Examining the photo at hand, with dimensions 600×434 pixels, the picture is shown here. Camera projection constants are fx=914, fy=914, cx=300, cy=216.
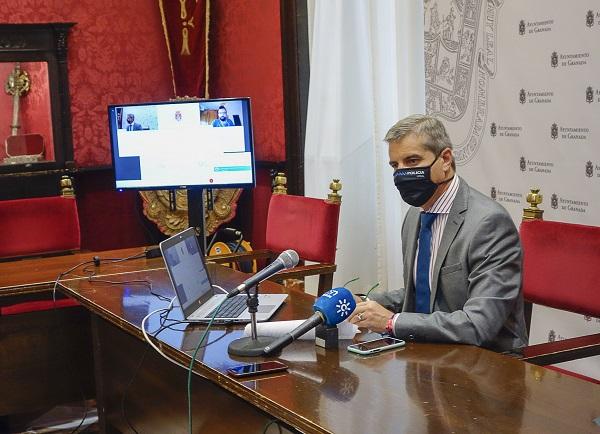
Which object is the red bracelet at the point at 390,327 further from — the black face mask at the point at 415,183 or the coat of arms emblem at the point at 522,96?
the coat of arms emblem at the point at 522,96

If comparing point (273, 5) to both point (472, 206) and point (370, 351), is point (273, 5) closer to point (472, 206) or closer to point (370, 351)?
point (472, 206)

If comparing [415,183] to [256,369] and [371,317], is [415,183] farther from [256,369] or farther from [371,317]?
[256,369]

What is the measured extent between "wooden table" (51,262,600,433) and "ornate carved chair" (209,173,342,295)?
74 centimetres

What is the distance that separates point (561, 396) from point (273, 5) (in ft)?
13.5

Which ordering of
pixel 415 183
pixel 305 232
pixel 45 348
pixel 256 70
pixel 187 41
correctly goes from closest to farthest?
pixel 415 183, pixel 45 348, pixel 305 232, pixel 256 70, pixel 187 41

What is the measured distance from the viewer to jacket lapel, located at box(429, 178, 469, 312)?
2.59 m

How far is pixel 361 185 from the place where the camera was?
15.5ft

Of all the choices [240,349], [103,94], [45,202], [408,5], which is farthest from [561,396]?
[103,94]

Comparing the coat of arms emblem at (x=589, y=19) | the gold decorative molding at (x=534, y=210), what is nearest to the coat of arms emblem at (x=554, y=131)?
the coat of arms emblem at (x=589, y=19)

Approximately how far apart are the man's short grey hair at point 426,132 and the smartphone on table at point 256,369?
81 centimetres

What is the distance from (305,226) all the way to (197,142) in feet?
2.01

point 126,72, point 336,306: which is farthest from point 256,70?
point 336,306

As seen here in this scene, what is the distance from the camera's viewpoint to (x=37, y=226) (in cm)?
434

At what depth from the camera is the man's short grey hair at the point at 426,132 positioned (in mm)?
2602
